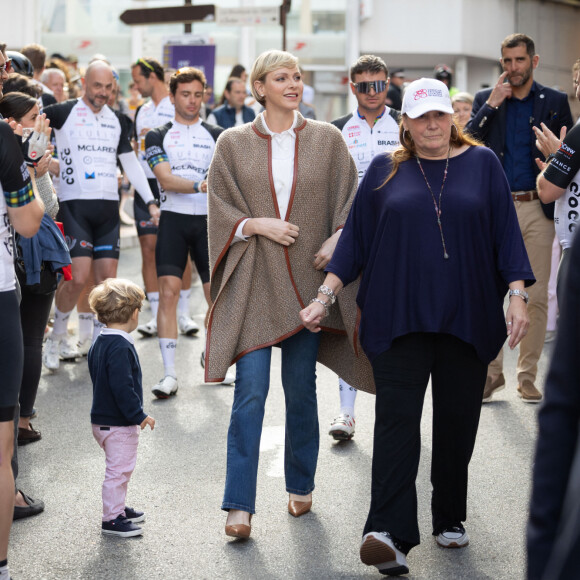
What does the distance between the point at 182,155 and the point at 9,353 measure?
421 cm

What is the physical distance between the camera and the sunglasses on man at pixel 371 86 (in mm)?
6852

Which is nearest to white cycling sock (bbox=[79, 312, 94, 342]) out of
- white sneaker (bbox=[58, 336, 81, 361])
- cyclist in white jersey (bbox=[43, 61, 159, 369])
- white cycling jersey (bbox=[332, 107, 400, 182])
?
white sneaker (bbox=[58, 336, 81, 361])

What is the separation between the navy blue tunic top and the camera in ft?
14.3

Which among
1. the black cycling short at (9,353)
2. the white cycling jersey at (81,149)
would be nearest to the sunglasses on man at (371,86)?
the white cycling jersey at (81,149)

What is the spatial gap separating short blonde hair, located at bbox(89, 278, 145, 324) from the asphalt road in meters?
0.96

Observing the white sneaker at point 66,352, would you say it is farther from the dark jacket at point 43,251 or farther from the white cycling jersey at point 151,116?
the dark jacket at point 43,251

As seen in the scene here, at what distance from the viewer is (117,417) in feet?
Answer: 16.4

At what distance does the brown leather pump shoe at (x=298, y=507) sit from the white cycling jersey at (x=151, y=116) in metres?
5.70

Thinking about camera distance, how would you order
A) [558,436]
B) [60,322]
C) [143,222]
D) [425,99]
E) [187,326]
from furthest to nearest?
[187,326] < [143,222] < [60,322] < [425,99] < [558,436]

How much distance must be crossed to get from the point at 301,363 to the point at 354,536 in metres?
0.83

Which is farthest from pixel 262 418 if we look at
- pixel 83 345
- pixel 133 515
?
pixel 83 345

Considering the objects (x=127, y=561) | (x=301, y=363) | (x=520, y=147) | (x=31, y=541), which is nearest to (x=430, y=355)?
(x=301, y=363)

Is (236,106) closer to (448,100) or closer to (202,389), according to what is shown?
(202,389)

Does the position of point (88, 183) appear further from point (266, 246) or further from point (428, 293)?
point (428, 293)
